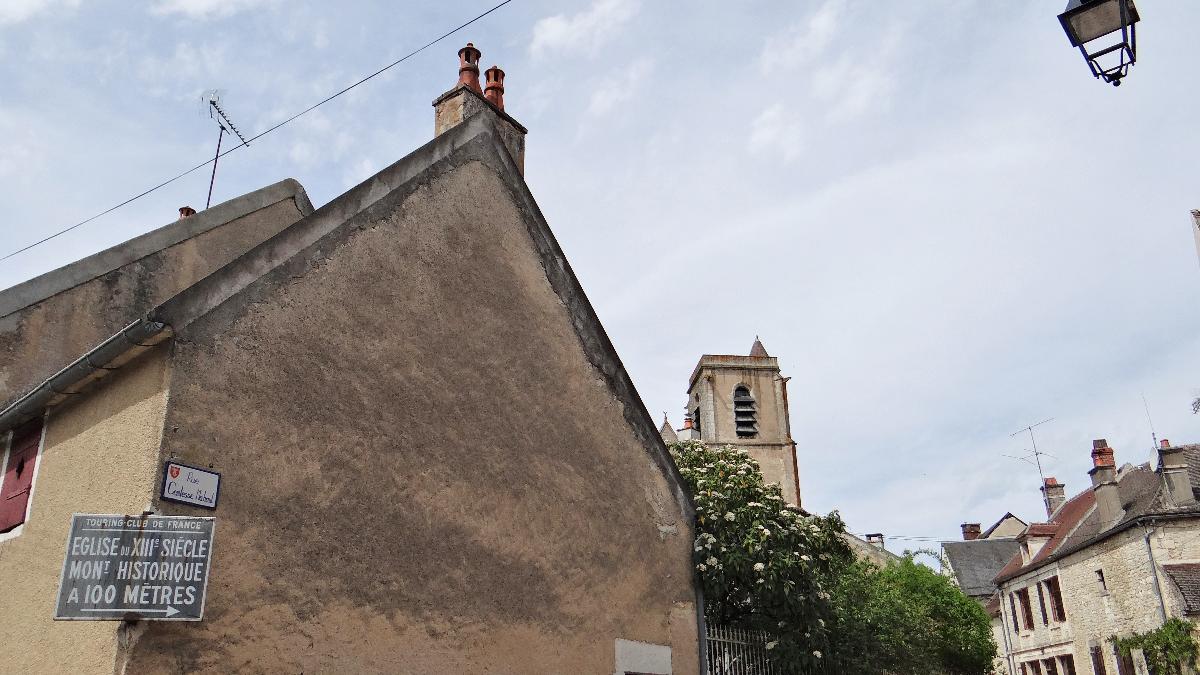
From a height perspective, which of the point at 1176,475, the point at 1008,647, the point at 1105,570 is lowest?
the point at 1008,647

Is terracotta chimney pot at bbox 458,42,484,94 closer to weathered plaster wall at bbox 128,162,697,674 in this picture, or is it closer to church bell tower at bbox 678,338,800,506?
weathered plaster wall at bbox 128,162,697,674

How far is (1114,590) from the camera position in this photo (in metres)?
22.3

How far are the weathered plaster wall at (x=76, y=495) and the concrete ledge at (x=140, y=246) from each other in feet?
5.23

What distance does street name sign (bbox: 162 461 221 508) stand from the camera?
4.96 m

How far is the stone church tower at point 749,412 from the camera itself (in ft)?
118

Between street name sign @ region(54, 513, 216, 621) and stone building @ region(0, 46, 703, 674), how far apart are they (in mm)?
104

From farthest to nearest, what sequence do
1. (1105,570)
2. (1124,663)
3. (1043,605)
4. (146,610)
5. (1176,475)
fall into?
(1043,605) → (1105,570) → (1124,663) → (1176,475) → (146,610)

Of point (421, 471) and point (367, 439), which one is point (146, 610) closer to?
point (367, 439)

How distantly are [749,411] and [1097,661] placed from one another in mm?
16291

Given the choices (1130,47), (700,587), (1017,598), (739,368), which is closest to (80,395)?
(700,587)

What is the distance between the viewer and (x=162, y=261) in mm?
8047

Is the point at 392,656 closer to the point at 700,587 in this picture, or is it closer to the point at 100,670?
the point at 100,670

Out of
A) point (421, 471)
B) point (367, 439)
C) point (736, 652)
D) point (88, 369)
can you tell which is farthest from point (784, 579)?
point (88, 369)

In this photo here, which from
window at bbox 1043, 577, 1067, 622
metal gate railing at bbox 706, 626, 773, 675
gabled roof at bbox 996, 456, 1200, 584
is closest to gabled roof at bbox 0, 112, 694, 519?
metal gate railing at bbox 706, 626, 773, 675
